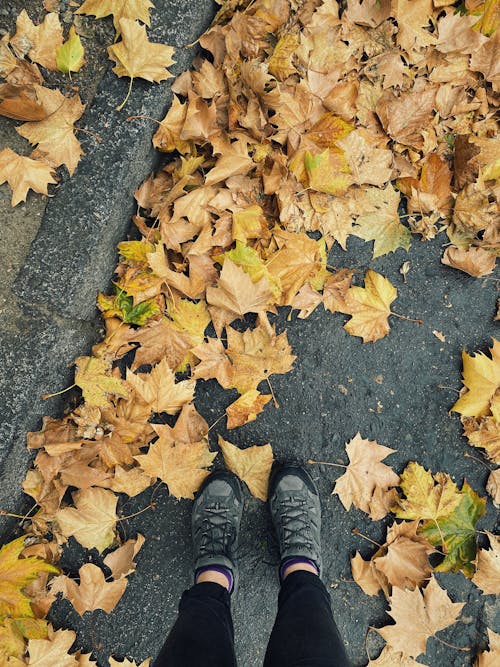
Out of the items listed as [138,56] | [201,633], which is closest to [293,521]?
[201,633]

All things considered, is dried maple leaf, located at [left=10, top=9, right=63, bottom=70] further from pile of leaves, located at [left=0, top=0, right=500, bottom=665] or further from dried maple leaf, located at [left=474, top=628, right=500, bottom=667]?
dried maple leaf, located at [left=474, top=628, right=500, bottom=667]

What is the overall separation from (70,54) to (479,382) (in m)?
1.87

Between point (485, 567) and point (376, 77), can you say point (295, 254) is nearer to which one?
point (376, 77)

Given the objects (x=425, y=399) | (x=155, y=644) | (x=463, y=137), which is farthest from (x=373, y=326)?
(x=155, y=644)

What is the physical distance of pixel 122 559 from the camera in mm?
1786

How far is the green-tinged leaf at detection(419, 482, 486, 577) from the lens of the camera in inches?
72.3

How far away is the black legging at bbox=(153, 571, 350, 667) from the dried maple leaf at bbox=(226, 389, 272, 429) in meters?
0.58

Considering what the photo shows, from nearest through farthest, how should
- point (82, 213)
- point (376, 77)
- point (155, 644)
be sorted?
point (82, 213) → point (376, 77) → point (155, 644)

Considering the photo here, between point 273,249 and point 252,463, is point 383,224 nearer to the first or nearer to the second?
point 273,249

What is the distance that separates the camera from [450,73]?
1.75 m

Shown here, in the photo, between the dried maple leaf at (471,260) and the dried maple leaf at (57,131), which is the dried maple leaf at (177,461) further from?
the dried maple leaf at (471,260)

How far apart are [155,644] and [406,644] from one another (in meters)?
0.99

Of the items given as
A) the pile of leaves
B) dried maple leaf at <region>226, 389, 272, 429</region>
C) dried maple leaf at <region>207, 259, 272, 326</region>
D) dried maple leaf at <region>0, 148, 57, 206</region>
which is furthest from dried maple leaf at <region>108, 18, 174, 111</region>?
dried maple leaf at <region>226, 389, 272, 429</region>

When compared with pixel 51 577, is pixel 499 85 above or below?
above
